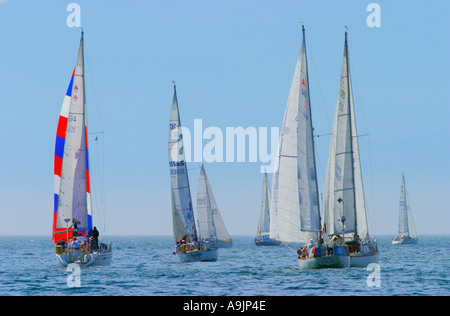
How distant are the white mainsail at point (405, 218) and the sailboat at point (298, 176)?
81.6 meters

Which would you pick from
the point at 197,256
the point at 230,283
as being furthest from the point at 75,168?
the point at 230,283

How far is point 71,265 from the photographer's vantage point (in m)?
43.7

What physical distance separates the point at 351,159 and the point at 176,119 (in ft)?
61.7

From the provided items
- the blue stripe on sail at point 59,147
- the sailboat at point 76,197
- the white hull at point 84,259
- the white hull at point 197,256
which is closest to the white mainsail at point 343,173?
the white hull at point 197,256

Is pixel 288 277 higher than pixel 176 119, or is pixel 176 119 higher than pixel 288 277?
pixel 176 119


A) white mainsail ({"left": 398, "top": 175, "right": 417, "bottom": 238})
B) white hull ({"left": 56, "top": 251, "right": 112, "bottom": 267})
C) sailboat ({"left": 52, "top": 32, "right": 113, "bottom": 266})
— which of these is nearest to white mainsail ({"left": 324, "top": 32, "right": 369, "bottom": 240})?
white hull ({"left": 56, "top": 251, "right": 112, "bottom": 267})

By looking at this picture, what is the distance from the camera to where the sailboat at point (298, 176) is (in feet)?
131

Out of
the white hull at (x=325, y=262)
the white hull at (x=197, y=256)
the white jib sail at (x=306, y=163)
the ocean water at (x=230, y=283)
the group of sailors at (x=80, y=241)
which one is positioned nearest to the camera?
the ocean water at (x=230, y=283)

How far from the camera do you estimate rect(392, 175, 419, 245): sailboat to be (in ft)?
396

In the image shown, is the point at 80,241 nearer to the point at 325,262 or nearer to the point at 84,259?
the point at 84,259

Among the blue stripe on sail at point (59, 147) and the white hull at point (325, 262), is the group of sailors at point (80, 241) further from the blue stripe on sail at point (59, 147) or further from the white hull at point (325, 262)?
the white hull at point (325, 262)

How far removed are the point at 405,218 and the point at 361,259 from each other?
284 ft
